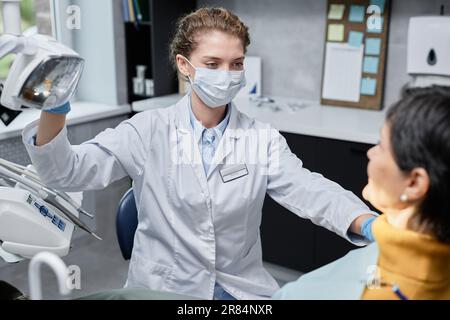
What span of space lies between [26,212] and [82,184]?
149 mm

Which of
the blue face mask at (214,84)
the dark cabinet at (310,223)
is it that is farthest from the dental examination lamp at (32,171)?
the dark cabinet at (310,223)

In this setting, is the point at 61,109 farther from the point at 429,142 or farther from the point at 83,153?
the point at 429,142

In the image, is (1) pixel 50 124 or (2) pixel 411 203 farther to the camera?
(1) pixel 50 124

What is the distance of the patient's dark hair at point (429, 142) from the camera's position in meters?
0.88

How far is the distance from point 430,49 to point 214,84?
4.15ft

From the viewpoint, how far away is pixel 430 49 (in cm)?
242

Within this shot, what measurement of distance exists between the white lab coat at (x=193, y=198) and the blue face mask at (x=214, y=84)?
67 millimetres

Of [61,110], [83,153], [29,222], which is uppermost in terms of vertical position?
[61,110]

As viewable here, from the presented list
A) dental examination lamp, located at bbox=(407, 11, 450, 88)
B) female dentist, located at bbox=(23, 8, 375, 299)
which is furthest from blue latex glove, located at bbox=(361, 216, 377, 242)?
dental examination lamp, located at bbox=(407, 11, 450, 88)

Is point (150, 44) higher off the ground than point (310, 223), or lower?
higher

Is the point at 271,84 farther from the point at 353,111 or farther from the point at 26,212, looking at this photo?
the point at 26,212

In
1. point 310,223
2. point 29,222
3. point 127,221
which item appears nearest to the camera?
point 29,222

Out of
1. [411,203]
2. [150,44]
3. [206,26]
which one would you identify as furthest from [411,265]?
[150,44]
